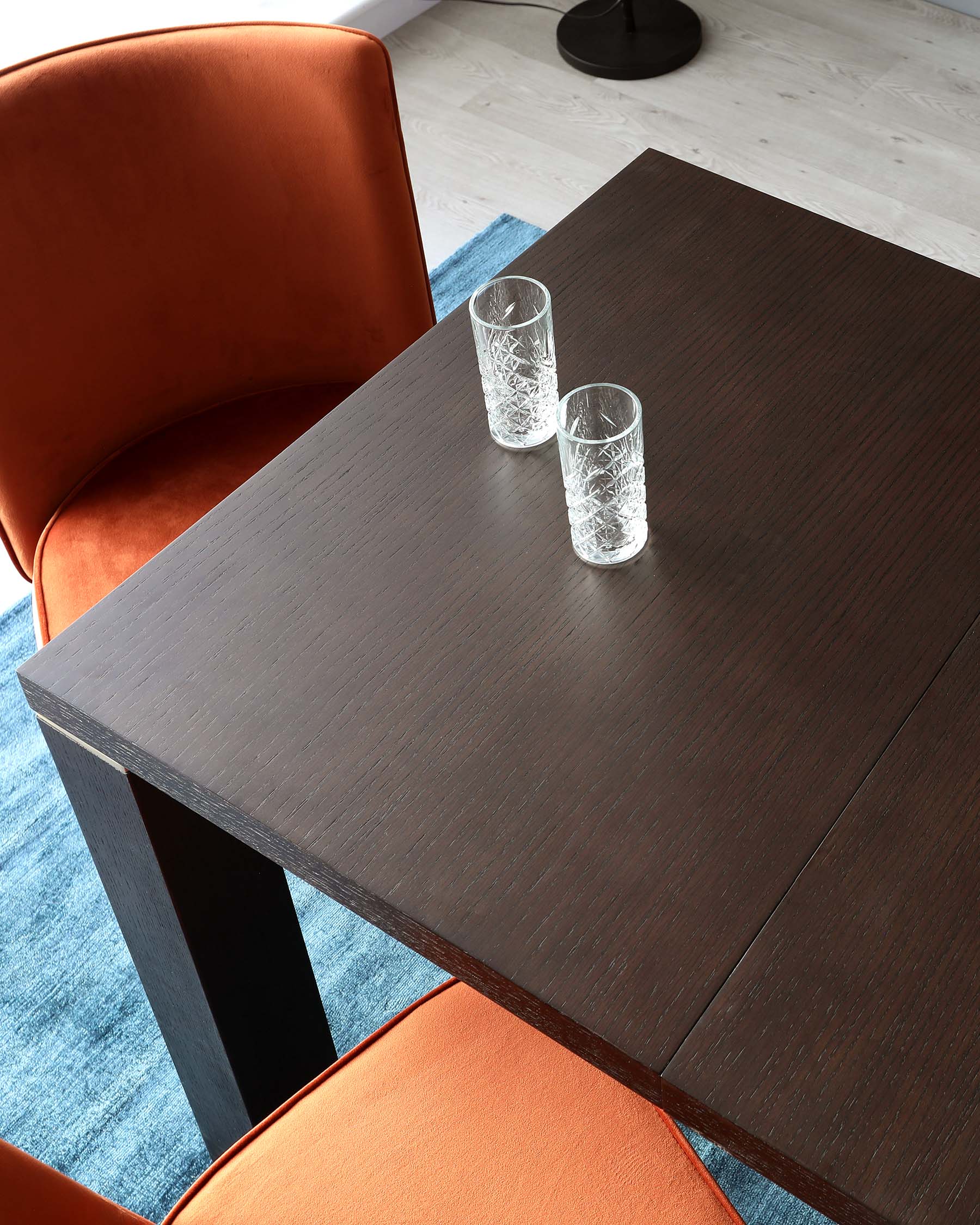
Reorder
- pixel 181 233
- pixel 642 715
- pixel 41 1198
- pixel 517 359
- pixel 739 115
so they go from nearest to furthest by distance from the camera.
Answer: pixel 41 1198, pixel 642 715, pixel 517 359, pixel 181 233, pixel 739 115

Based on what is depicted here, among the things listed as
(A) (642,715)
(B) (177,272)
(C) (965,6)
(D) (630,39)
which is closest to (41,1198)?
(A) (642,715)

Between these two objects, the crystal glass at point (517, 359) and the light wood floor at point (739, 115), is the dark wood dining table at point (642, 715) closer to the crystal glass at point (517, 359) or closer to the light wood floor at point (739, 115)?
the crystal glass at point (517, 359)

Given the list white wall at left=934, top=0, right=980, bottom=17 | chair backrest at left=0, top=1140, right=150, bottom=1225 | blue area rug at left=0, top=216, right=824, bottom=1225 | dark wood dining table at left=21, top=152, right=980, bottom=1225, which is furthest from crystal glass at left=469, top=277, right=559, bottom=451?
white wall at left=934, top=0, right=980, bottom=17

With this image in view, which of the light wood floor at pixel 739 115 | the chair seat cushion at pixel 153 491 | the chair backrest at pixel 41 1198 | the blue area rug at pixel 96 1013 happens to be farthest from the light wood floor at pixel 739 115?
the chair backrest at pixel 41 1198

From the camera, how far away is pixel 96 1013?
162 centimetres

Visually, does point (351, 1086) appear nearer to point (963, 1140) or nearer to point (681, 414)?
point (963, 1140)

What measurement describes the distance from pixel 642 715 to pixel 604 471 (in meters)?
0.18

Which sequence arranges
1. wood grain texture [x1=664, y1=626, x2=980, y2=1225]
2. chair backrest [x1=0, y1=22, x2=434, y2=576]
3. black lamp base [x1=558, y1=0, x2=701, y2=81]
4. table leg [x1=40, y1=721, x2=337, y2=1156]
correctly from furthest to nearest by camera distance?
black lamp base [x1=558, y1=0, x2=701, y2=81] → chair backrest [x1=0, y1=22, x2=434, y2=576] → table leg [x1=40, y1=721, x2=337, y2=1156] → wood grain texture [x1=664, y1=626, x2=980, y2=1225]

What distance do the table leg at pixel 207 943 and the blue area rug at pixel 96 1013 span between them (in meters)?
0.14

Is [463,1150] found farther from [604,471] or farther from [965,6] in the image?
[965,6]

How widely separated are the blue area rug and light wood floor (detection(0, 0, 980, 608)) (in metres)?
1.44

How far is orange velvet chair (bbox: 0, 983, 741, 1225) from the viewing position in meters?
0.97

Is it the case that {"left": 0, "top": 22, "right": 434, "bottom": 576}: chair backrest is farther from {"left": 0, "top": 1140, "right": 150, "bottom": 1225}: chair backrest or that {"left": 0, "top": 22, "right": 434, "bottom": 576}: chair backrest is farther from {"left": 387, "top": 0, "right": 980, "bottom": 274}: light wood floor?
{"left": 387, "top": 0, "right": 980, "bottom": 274}: light wood floor

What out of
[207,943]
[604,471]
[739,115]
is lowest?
[739,115]
